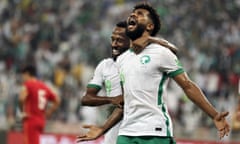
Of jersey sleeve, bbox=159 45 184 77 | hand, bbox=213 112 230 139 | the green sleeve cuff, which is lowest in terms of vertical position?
hand, bbox=213 112 230 139

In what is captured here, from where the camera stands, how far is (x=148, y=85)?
6180mm

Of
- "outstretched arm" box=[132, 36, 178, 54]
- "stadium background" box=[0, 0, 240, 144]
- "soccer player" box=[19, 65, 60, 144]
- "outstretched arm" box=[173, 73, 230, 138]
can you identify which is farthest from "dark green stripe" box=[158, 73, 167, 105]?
"stadium background" box=[0, 0, 240, 144]

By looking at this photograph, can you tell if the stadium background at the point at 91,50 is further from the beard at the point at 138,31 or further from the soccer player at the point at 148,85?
the beard at the point at 138,31

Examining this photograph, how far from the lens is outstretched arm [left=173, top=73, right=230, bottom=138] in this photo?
5.85 meters

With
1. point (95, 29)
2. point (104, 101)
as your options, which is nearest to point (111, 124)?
point (104, 101)

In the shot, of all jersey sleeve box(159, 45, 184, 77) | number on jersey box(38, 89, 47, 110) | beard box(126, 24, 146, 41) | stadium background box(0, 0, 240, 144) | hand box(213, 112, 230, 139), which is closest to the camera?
hand box(213, 112, 230, 139)

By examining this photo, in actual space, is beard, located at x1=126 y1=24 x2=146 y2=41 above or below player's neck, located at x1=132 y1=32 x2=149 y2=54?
above

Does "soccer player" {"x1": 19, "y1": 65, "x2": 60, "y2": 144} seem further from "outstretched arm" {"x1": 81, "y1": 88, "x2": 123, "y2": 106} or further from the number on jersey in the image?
"outstretched arm" {"x1": 81, "y1": 88, "x2": 123, "y2": 106}

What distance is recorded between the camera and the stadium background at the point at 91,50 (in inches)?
593

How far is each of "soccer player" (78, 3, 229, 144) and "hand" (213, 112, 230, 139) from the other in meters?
0.25

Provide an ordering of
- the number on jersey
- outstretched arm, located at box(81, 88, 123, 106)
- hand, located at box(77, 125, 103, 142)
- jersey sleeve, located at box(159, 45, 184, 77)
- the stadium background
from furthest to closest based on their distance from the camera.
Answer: the stadium background < the number on jersey < outstretched arm, located at box(81, 88, 123, 106) < hand, located at box(77, 125, 103, 142) < jersey sleeve, located at box(159, 45, 184, 77)

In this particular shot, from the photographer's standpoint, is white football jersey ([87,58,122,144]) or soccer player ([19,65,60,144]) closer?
white football jersey ([87,58,122,144])

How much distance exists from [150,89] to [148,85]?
0.04m

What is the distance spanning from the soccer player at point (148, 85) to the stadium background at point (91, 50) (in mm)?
7635
